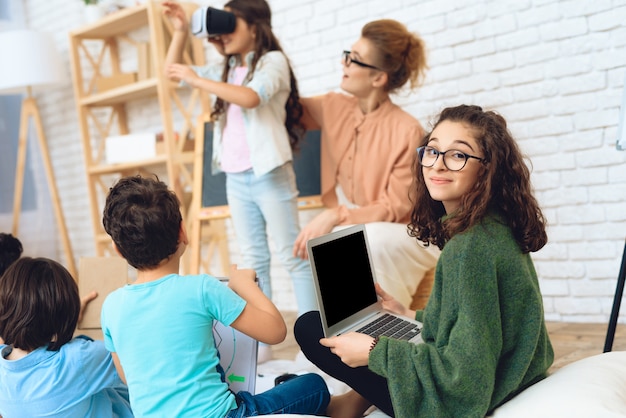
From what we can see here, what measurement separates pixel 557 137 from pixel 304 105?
983mm

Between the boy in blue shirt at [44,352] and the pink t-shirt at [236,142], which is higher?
the pink t-shirt at [236,142]

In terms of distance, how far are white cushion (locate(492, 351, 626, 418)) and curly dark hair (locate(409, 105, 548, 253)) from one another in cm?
25

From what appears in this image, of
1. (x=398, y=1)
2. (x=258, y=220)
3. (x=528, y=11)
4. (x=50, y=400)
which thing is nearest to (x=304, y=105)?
(x=258, y=220)

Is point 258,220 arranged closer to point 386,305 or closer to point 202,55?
point 386,305

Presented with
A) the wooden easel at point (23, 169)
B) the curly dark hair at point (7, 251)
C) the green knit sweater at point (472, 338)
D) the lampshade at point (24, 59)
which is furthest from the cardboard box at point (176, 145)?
the green knit sweater at point (472, 338)

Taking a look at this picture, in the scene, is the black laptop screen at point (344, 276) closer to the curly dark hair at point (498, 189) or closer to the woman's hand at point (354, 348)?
the woman's hand at point (354, 348)

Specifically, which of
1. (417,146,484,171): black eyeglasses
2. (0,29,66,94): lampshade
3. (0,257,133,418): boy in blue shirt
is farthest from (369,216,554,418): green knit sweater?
(0,29,66,94): lampshade

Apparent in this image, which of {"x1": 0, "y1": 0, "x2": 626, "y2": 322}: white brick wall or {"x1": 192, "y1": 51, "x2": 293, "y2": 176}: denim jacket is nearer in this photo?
{"x1": 192, "y1": 51, "x2": 293, "y2": 176}: denim jacket

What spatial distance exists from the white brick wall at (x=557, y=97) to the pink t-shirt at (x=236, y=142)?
766 mm

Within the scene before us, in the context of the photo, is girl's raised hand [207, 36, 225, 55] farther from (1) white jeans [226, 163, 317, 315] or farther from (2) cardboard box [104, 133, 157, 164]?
(2) cardboard box [104, 133, 157, 164]

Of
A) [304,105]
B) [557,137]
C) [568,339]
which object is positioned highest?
[304,105]

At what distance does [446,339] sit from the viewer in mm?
1151

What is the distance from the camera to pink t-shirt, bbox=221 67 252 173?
7.89ft

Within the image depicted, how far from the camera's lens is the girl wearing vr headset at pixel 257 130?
7.62 ft
